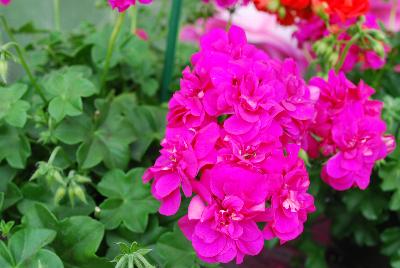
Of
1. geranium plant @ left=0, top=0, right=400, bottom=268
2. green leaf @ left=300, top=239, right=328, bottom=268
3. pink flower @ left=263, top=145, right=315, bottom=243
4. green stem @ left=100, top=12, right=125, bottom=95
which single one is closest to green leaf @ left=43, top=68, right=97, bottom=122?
geranium plant @ left=0, top=0, right=400, bottom=268

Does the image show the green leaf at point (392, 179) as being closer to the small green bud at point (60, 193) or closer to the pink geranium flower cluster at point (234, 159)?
the pink geranium flower cluster at point (234, 159)

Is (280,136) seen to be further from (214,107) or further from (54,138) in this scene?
(54,138)

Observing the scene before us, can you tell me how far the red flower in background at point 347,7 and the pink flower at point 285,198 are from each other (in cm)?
41

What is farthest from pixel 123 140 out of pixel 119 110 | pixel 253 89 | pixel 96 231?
pixel 253 89

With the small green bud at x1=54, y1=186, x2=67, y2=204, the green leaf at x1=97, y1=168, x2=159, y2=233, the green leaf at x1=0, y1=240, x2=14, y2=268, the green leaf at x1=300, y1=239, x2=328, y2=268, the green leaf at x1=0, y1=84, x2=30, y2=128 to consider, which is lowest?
the green leaf at x1=300, y1=239, x2=328, y2=268

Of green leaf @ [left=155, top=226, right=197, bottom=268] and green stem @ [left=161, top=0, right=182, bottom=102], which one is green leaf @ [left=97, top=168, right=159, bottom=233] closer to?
green leaf @ [left=155, top=226, right=197, bottom=268]

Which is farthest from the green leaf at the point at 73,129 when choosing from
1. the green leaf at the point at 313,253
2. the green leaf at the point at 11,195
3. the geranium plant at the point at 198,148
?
the green leaf at the point at 313,253

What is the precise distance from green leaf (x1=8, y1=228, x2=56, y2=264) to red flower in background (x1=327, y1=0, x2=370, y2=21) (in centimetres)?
63

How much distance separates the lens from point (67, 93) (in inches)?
37.0

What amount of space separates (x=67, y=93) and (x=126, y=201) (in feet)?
0.66

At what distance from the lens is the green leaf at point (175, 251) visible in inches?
33.2

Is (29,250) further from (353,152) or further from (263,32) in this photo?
(263,32)

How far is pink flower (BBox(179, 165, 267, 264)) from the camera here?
2.24 feet

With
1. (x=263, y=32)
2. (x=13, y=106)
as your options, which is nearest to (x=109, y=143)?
(x=13, y=106)
